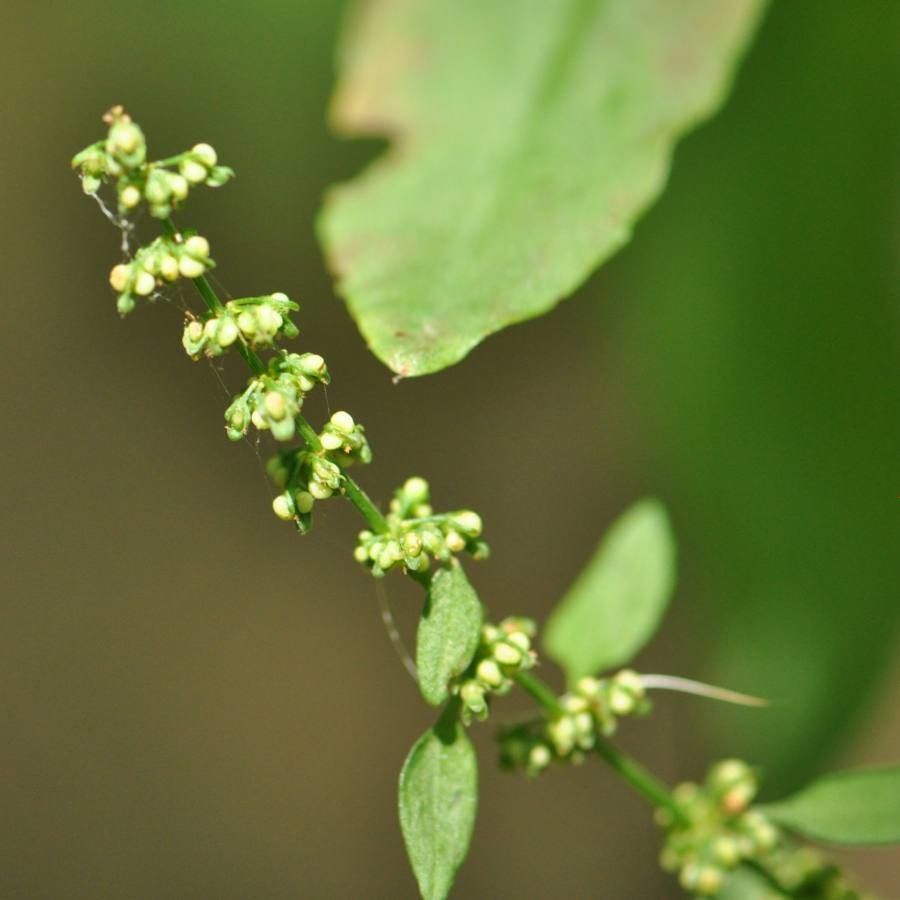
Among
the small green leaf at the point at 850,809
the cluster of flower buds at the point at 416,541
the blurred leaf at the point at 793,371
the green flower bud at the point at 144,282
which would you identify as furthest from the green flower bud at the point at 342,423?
the blurred leaf at the point at 793,371

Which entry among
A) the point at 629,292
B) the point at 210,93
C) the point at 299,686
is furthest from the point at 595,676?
the point at 299,686

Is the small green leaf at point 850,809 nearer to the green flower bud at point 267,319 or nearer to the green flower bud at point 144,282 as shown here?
the green flower bud at point 267,319

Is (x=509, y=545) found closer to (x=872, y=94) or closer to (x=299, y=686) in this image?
(x=299, y=686)

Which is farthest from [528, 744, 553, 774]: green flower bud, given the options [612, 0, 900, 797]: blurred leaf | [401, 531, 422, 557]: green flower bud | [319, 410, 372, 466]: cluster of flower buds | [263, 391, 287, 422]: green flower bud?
[612, 0, 900, 797]: blurred leaf

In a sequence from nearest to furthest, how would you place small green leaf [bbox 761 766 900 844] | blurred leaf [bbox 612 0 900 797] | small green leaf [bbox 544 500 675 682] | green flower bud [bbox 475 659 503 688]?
green flower bud [bbox 475 659 503 688]
small green leaf [bbox 761 766 900 844]
small green leaf [bbox 544 500 675 682]
blurred leaf [bbox 612 0 900 797]

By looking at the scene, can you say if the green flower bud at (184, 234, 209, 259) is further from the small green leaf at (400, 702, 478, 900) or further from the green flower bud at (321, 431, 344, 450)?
the small green leaf at (400, 702, 478, 900)

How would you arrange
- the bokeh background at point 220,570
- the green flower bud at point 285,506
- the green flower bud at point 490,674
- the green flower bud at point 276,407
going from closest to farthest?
the green flower bud at point 276,407 → the green flower bud at point 285,506 → the green flower bud at point 490,674 → the bokeh background at point 220,570

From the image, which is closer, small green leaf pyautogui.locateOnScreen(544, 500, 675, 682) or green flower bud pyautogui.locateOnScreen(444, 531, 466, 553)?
green flower bud pyautogui.locateOnScreen(444, 531, 466, 553)
